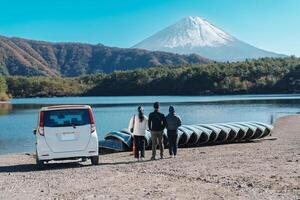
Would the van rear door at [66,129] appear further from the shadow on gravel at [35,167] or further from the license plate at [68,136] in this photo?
the shadow on gravel at [35,167]

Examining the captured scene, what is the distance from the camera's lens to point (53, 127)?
1625 cm

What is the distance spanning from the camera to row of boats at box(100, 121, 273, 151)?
24406 mm

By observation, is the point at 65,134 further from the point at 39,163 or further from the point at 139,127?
the point at 139,127

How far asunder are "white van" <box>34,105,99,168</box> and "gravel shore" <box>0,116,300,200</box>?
51 centimetres

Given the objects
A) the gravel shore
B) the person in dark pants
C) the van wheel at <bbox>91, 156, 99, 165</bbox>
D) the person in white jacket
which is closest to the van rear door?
the van wheel at <bbox>91, 156, 99, 165</bbox>

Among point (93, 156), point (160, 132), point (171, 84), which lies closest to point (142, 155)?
point (160, 132)

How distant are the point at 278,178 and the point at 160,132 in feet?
21.7

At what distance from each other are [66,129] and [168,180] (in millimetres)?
4794

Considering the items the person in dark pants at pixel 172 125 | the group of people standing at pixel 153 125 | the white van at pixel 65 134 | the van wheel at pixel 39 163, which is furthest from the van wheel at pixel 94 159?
the person in dark pants at pixel 172 125

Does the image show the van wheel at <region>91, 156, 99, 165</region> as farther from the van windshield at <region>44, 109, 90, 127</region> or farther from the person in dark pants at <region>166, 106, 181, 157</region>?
the person in dark pants at <region>166, 106, 181, 157</region>

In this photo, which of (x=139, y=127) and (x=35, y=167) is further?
(x=139, y=127)

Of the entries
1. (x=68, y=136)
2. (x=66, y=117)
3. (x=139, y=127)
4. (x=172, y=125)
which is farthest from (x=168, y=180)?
(x=172, y=125)

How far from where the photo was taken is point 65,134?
16312 millimetres

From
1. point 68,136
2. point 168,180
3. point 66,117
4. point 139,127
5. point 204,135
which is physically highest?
point 66,117
